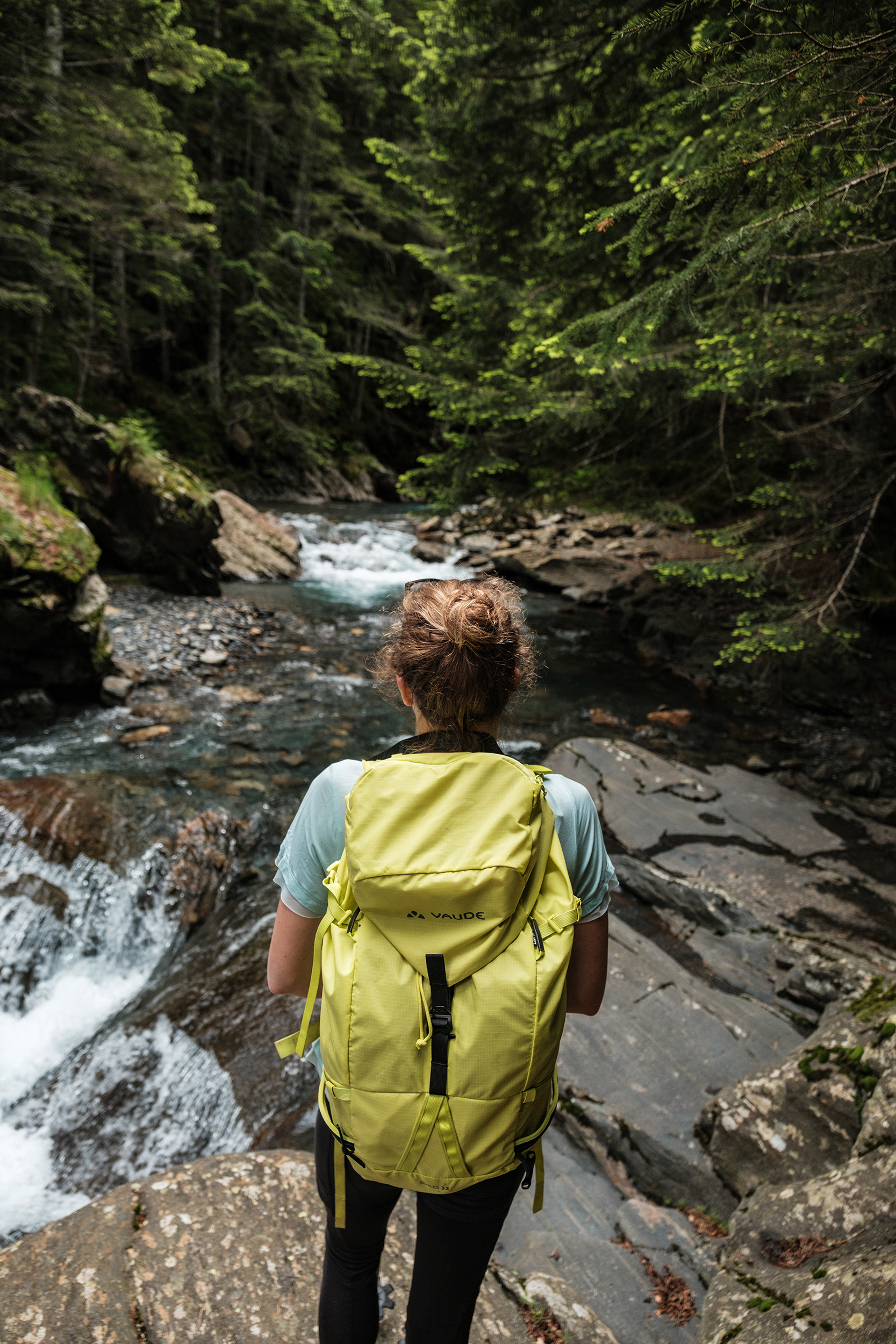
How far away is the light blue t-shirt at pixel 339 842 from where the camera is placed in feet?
4.56

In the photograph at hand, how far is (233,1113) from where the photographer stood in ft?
11.9

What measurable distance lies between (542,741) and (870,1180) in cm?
581

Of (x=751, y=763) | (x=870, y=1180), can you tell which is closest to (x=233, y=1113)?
(x=870, y=1180)

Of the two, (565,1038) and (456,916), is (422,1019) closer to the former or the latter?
(456,916)

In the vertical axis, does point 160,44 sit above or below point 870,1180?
above

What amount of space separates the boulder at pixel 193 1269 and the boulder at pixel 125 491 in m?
10.3

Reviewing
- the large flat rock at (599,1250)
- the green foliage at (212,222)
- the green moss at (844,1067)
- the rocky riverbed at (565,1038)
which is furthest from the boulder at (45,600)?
the green moss at (844,1067)

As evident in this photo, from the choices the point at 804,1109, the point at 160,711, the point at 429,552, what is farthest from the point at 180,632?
the point at 804,1109

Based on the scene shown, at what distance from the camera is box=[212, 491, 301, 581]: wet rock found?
1336 cm

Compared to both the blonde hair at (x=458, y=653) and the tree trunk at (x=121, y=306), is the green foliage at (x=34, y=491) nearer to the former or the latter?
the blonde hair at (x=458, y=653)

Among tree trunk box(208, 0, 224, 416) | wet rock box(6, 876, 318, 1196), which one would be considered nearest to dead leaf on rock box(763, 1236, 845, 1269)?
wet rock box(6, 876, 318, 1196)

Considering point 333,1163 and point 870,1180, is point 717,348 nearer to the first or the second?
point 870,1180

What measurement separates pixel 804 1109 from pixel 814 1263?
0.83 m

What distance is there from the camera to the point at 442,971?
3.98 feet
